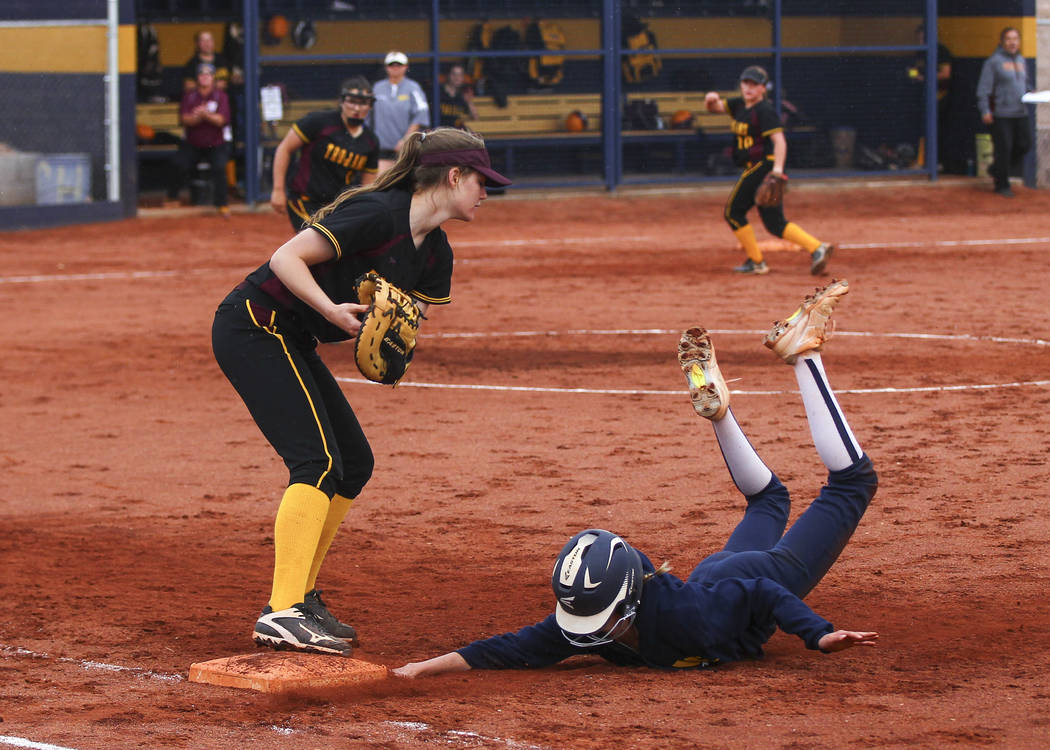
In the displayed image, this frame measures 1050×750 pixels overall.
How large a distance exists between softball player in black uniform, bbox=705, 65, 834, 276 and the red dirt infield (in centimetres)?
48

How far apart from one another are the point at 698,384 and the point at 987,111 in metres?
20.0

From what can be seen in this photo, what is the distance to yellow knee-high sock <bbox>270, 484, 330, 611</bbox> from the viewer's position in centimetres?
563

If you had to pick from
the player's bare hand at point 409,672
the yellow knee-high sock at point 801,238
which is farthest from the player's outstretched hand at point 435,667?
the yellow knee-high sock at point 801,238

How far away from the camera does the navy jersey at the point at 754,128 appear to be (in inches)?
658

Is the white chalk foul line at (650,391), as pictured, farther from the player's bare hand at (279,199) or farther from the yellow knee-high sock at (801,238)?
the yellow knee-high sock at (801,238)

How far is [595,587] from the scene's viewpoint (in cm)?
518

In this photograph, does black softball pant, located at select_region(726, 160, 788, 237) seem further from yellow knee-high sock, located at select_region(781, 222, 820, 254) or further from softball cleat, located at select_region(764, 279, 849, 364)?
softball cleat, located at select_region(764, 279, 849, 364)

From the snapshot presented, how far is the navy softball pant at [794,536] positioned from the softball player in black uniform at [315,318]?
148 centimetres

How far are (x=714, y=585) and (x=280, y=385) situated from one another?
5.81 ft

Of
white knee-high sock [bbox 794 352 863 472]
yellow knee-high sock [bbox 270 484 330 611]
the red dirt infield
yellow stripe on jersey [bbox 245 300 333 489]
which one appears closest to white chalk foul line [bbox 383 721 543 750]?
the red dirt infield

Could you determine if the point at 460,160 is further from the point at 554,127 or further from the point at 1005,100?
the point at 1005,100

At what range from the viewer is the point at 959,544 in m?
7.14

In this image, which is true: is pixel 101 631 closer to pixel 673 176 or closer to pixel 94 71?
pixel 94 71

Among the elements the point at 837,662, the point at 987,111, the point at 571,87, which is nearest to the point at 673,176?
the point at 571,87
